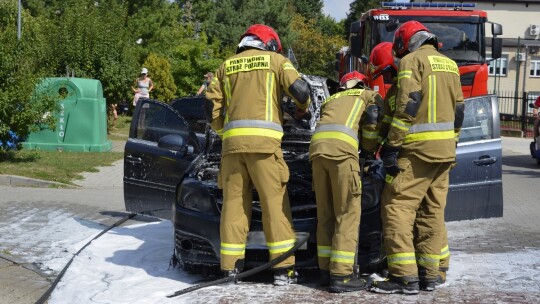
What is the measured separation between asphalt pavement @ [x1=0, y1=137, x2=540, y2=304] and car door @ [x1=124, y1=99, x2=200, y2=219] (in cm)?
124

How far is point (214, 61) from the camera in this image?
32.9 metres

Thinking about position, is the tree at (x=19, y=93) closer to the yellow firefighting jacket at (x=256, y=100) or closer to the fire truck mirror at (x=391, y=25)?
the fire truck mirror at (x=391, y=25)

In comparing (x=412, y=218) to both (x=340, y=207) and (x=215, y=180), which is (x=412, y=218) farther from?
(x=215, y=180)

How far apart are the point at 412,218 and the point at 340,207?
58cm

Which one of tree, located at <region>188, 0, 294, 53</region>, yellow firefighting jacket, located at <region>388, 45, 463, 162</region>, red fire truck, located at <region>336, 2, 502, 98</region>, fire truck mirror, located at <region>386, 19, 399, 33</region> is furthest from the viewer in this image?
tree, located at <region>188, 0, 294, 53</region>

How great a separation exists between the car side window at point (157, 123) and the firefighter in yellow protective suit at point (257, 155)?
2.38 metres

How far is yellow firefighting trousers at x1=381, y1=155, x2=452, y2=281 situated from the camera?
22.4 ft

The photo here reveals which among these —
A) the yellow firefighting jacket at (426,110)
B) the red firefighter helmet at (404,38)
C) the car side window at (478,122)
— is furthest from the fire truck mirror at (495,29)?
the yellow firefighting jacket at (426,110)

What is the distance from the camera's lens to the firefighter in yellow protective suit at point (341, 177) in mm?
6781

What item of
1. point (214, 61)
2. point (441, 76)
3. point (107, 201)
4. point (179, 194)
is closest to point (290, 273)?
point (179, 194)

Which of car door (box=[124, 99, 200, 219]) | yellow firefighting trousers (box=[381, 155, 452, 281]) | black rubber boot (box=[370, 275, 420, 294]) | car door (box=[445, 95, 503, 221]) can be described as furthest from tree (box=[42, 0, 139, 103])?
black rubber boot (box=[370, 275, 420, 294])

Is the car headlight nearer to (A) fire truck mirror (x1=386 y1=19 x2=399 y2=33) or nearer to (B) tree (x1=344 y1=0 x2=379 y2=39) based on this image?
(A) fire truck mirror (x1=386 y1=19 x2=399 y2=33)

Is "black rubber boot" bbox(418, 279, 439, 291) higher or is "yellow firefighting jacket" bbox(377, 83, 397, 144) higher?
"yellow firefighting jacket" bbox(377, 83, 397, 144)

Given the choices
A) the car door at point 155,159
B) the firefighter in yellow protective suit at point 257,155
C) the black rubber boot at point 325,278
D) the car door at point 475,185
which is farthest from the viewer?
the car door at point 155,159
